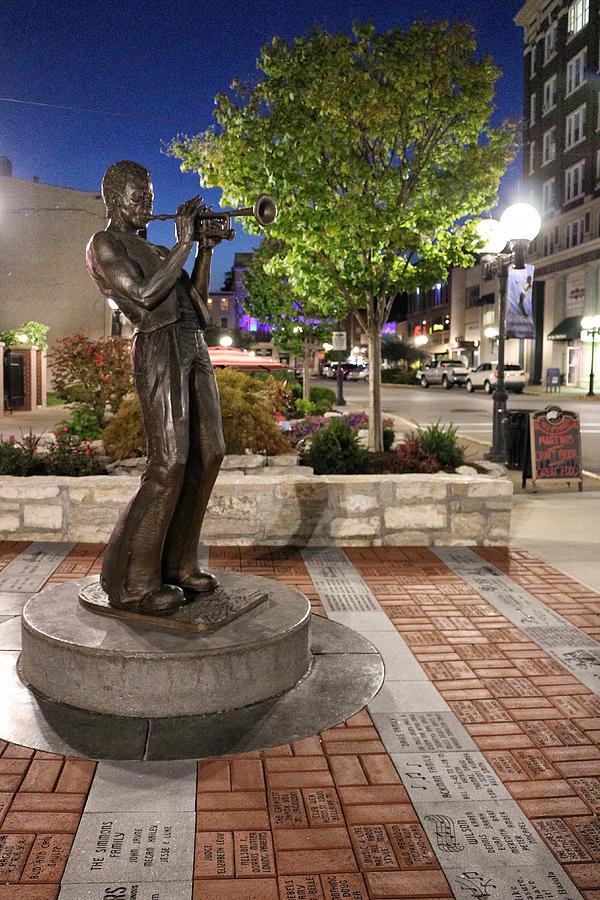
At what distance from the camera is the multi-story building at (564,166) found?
41.0 meters

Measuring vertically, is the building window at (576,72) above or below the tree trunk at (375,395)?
above

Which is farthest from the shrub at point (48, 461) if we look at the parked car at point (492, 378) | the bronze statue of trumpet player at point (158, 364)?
the parked car at point (492, 378)

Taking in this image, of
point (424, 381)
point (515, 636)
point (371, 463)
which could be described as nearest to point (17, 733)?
point (515, 636)

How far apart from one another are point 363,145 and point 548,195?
3948 cm

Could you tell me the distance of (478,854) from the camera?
2.84 m

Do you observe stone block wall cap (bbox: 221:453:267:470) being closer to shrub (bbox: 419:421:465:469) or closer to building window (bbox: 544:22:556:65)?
shrub (bbox: 419:421:465:469)

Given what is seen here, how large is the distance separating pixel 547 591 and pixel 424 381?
44.1 metres

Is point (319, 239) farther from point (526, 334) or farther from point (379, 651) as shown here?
point (526, 334)

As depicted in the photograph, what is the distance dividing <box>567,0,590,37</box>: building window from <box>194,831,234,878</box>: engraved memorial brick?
4666cm

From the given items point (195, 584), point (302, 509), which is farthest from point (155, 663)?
point (302, 509)

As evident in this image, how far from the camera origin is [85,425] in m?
13.5

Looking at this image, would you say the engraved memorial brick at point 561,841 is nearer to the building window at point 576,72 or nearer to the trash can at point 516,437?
the trash can at point 516,437

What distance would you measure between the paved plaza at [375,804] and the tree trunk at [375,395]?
673 centimetres

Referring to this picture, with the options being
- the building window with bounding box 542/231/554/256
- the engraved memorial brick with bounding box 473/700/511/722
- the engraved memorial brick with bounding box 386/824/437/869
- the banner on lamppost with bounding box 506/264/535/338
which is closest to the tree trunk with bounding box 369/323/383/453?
the banner on lamppost with bounding box 506/264/535/338
